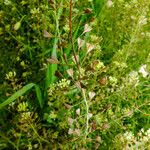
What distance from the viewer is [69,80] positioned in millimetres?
2318

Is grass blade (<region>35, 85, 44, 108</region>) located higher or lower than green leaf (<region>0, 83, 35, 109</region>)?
lower

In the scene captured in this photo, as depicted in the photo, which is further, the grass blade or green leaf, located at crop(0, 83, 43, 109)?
the grass blade

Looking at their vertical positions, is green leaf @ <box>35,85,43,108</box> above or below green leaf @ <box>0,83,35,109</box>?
below

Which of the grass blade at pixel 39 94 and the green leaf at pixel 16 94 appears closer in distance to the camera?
the green leaf at pixel 16 94

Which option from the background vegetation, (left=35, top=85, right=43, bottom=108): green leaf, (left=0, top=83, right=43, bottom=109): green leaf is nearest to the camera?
the background vegetation

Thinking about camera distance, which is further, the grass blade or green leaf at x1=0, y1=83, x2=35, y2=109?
the grass blade

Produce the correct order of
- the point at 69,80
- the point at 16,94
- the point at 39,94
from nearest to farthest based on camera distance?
the point at 69,80, the point at 16,94, the point at 39,94

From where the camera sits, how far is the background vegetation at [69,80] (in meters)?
2.36

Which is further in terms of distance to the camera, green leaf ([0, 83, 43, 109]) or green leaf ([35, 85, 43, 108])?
green leaf ([35, 85, 43, 108])

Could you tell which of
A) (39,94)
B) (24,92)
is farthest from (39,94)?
(24,92)

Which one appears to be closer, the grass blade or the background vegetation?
the background vegetation

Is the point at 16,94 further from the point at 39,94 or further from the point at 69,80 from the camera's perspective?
the point at 69,80

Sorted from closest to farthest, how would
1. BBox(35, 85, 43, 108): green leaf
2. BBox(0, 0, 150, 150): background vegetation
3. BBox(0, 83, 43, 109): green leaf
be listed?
BBox(0, 0, 150, 150): background vegetation, BBox(0, 83, 43, 109): green leaf, BBox(35, 85, 43, 108): green leaf

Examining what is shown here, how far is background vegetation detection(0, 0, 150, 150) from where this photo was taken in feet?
7.73
